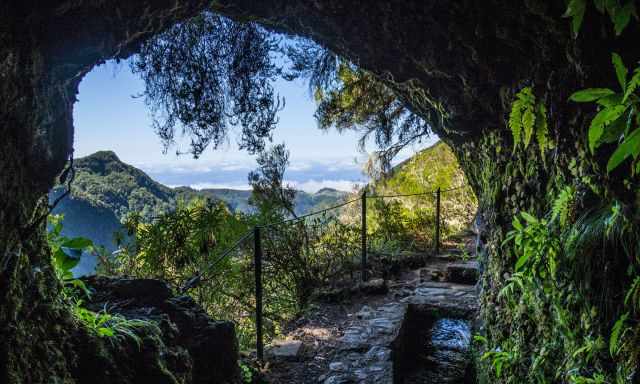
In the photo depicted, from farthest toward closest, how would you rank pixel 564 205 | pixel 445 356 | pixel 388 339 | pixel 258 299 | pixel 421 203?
1. pixel 421 203
2. pixel 445 356
3. pixel 388 339
4. pixel 258 299
5. pixel 564 205

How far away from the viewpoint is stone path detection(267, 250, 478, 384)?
3443 mm

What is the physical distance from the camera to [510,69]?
258 cm

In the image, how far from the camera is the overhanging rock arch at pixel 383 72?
165 centimetres

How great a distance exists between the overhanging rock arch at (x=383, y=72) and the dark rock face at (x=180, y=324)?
0.58m

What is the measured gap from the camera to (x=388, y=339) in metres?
3.83

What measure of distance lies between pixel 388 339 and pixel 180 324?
2043mm

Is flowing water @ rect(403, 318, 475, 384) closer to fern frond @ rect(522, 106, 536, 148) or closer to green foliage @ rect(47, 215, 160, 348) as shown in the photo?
fern frond @ rect(522, 106, 536, 148)

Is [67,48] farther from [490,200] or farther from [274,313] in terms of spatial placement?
[274,313]

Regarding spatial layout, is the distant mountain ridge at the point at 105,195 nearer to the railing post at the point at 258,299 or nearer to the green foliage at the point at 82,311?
the railing post at the point at 258,299

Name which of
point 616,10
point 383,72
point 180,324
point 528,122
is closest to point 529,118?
point 528,122

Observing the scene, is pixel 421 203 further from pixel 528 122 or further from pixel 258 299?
pixel 528 122

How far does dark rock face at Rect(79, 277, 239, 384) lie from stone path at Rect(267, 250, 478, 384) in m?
0.83

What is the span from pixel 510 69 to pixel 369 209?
22.6 feet

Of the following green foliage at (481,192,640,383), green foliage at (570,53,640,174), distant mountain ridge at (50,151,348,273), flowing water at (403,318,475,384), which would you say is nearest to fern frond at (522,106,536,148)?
green foliage at (481,192,640,383)
